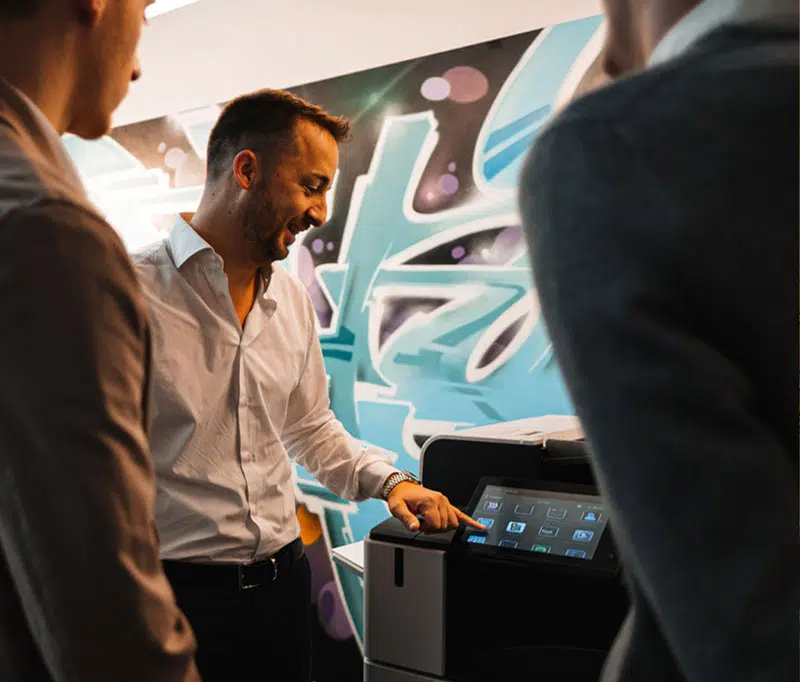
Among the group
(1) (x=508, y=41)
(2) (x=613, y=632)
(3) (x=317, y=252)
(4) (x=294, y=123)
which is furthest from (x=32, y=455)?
(3) (x=317, y=252)

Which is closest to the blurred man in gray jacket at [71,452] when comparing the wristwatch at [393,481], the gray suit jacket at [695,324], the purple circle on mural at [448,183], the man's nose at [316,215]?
the gray suit jacket at [695,324]

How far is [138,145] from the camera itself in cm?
331

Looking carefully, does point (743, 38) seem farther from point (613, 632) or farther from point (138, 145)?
point (138, 145)

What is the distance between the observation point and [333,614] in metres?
2.74

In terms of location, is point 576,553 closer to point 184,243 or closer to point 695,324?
point 695,324

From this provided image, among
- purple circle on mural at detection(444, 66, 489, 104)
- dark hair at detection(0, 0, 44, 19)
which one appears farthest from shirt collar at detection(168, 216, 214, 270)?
purple circle on mural at detection(444, 66, 489, 104)

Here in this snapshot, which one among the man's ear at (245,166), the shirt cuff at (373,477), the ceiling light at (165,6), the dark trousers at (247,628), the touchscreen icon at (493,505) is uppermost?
the ceiling light at (165,6)

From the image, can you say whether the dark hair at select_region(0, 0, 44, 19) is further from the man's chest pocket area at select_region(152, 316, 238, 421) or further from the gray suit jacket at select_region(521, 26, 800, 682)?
the man's chest pocket area at select_region(152, 316, 238, 421)

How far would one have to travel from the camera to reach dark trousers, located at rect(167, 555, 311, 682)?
142cm

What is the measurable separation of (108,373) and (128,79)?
0.39m

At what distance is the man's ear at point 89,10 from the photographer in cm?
69

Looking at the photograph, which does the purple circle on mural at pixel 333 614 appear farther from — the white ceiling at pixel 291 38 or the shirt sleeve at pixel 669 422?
the shirt sleeve at pixel 669 422

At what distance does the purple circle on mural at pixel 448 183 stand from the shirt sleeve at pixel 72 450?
6.26 ft

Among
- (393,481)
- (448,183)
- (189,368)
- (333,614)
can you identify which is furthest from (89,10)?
(333,614)
